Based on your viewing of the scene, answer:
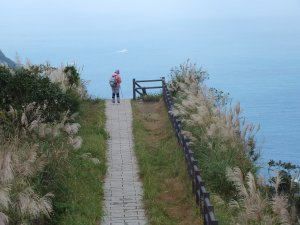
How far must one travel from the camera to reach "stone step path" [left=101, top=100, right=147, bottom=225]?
12.2 metres

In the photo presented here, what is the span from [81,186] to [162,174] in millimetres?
2302

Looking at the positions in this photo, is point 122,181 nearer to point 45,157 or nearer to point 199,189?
point 45,157

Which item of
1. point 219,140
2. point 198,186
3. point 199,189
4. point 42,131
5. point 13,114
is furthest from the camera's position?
point 219,140

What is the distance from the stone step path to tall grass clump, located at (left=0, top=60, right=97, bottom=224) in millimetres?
1233

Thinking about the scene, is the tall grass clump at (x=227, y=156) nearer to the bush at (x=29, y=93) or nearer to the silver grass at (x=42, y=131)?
the silver grass at (x=42, y=131)

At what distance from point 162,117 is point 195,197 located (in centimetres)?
915

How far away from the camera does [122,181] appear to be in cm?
1461

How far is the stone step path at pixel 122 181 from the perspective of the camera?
12.2 metres

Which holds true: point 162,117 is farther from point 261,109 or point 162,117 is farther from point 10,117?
point 261,109

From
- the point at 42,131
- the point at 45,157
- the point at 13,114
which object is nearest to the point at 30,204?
the point at 45,157

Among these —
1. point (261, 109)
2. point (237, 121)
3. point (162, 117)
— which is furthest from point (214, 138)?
point (261, 109)

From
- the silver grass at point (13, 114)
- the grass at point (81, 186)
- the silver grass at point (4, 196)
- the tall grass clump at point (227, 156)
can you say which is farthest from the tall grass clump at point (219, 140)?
the silver grass at point (4, 196)

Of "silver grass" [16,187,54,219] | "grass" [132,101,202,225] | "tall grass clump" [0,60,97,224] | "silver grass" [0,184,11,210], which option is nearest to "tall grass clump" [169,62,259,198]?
"grass" [132,101,202,225]

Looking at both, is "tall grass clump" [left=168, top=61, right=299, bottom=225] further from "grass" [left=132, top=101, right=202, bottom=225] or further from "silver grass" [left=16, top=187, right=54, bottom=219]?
"silver grass" [left=16, top=187, right=54, bottom=219]
